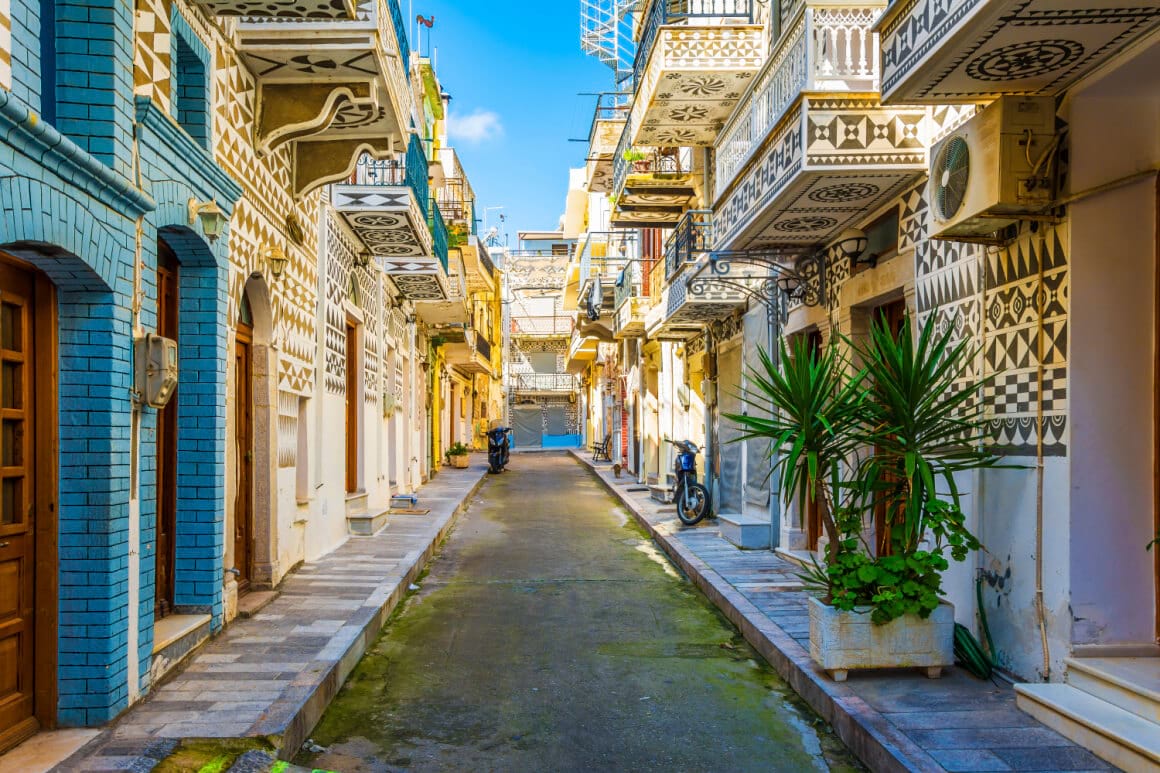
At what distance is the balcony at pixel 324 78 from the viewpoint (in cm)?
800

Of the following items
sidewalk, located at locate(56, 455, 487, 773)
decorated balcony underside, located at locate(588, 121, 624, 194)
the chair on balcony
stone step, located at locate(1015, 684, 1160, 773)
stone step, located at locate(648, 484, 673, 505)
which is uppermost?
decorated balcony underside, located at locate(588, 121, 624, 194)

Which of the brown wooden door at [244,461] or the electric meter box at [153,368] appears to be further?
the brown wooden door at [244,461]

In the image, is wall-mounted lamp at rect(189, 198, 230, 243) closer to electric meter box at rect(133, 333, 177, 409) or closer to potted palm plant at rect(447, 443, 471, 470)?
electric meter box at rect(133, 333, 177, 409)

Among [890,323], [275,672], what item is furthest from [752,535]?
[275,672]

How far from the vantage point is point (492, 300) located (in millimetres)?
53031

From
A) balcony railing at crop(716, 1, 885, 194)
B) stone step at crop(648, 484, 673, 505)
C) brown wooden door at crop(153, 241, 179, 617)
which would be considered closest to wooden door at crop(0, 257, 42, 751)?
brown wooden door at crop(153, 241, 179, 617)

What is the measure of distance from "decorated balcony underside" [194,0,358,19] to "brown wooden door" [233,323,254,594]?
2810 millimetres

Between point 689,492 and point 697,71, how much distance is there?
21.6 feet

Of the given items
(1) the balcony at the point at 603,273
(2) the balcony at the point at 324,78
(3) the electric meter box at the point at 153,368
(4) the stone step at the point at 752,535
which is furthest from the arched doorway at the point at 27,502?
(1) the balcony at the point at 603,273

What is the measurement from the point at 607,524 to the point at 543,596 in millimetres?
7105

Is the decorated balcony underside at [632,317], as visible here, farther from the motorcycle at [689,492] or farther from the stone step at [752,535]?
the stone step at [752,535]

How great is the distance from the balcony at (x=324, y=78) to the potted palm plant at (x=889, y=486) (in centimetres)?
451

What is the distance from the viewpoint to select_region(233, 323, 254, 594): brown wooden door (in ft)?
29.3

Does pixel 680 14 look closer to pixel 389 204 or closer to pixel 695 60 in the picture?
pixel 695 60
